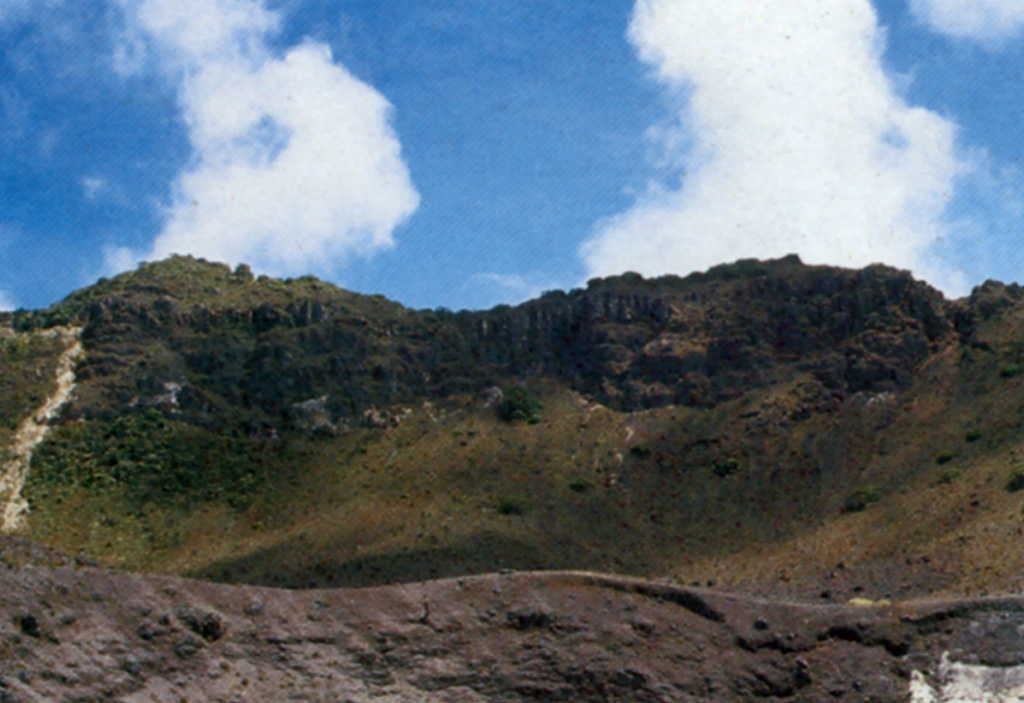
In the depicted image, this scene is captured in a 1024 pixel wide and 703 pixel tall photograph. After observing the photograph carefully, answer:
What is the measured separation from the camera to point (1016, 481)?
245ft

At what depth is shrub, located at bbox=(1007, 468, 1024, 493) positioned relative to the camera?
243 feet

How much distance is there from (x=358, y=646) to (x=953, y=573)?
33.3m

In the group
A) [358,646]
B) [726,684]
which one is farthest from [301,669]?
[726,684]

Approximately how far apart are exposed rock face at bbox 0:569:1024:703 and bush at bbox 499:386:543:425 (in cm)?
4728

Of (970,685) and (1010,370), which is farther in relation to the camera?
(1010,370)

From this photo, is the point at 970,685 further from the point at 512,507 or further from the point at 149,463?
the point at 149,463

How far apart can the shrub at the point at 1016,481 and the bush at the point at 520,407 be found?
40643 millimetres

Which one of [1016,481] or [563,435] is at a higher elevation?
[563,435]

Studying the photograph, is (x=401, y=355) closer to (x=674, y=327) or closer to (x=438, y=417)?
(x=438, y=417)

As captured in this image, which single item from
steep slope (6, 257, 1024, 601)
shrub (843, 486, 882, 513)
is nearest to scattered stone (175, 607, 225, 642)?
A: steep slope (6, 257, 1024, 601)

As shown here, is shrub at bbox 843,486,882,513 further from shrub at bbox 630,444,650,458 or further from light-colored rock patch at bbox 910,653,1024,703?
light-colored rock patch at bbox 910,653,1024,703

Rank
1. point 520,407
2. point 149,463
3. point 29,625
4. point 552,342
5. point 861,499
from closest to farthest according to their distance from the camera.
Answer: point 29,625, point 861,499, point 149,463, point 520,407, point 552,342

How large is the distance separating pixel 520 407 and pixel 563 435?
20.6 ft

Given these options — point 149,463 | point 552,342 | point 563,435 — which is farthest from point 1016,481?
point 149,463
